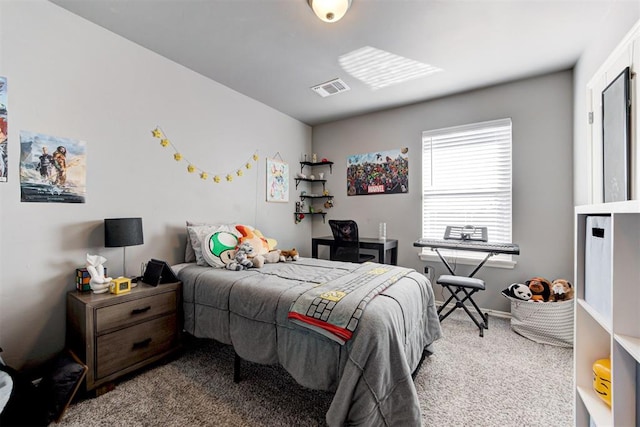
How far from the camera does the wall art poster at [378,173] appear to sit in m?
3.65

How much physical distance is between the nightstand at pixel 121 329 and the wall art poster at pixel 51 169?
2.35ft

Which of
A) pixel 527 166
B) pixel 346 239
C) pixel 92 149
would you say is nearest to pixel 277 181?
pixel 346 239

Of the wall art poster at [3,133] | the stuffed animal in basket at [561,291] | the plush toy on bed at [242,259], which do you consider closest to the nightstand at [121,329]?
the plush toy on bed at [242,259]

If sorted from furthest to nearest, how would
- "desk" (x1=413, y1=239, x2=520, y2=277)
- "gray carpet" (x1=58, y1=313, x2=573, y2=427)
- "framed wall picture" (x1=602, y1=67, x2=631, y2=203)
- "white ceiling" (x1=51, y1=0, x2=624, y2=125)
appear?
"desk" (x1=413, y1=239, x2=520, y2=277) < "white ceiling" (x1=51, y1=0, x2=624, y2=125) < "framed wall picture" (x1=602, y1=67, x2=631, y2=203) < "gray carpet" (x1=58, y1=313, x2=573, y2=427)

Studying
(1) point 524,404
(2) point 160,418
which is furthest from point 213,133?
(1) point 524,404

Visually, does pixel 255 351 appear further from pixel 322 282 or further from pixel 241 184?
pixel 241 184

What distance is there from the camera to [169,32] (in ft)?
7.11

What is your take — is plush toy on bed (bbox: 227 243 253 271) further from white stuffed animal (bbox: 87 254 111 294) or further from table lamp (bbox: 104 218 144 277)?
white stuffed animal (bbox: 87 254 111 294)

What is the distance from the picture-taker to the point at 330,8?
69.4 inches

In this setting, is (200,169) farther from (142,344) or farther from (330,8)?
(330,8)

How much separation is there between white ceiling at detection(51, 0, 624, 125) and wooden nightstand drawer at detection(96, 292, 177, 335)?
2.11 metres

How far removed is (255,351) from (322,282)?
2.02 feet

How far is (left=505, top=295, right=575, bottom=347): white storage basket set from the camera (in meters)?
2.31

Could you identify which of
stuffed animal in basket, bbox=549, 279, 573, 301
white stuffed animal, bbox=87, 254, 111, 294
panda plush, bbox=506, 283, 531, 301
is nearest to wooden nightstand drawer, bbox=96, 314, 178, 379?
white stuffed animal, bbox=87, 254, 111, 294
